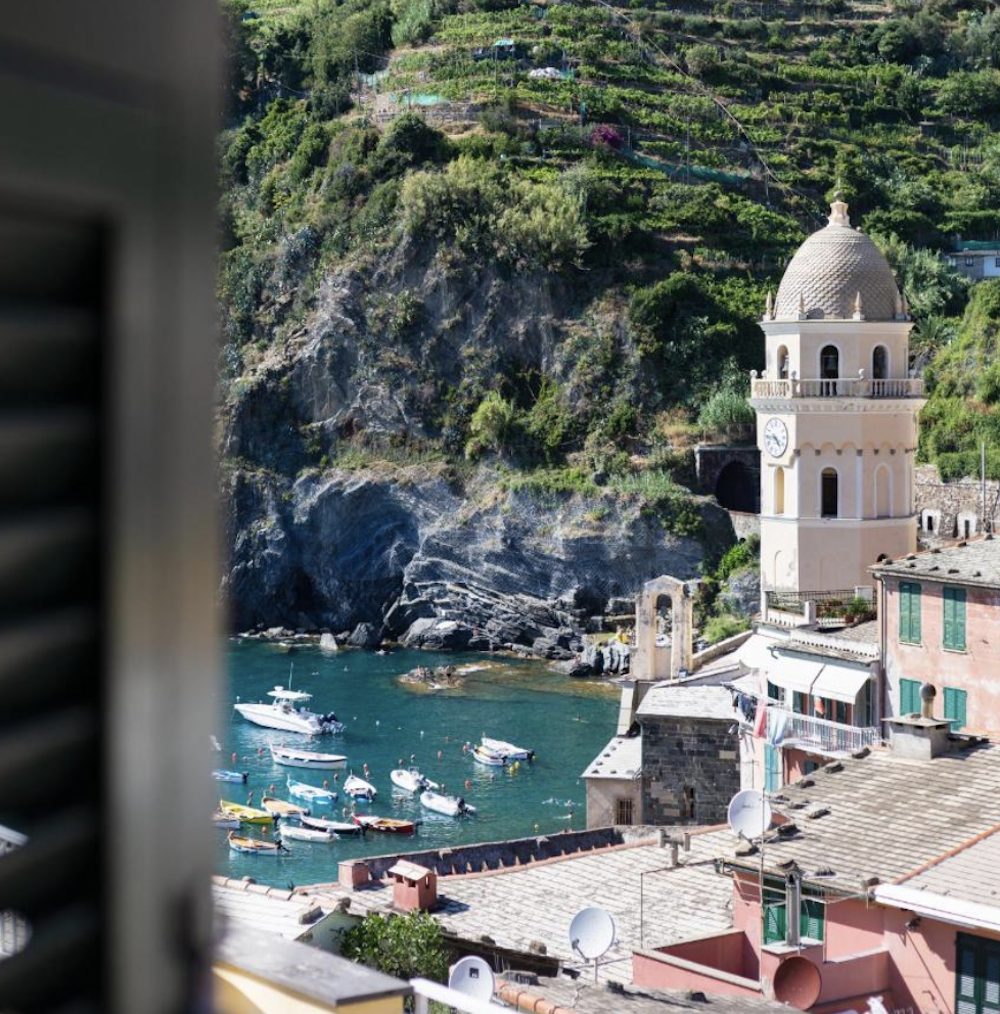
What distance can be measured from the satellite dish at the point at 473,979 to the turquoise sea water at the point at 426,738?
2230 cm

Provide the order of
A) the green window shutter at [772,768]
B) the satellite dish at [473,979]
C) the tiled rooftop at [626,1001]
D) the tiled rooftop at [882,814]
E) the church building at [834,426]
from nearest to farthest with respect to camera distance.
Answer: the satellite dish at [473,979] < the tiled rooftop at [626,1001] < the tiled rooftop at [882,814] < the green window shutter at [772,768] < the church building at [834,426]

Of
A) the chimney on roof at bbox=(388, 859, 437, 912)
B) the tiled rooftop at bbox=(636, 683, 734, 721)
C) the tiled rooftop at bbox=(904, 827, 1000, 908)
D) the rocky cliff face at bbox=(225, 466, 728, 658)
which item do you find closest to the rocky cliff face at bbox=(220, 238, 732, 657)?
the rocky cliff face at bbox=(225, 466, 728, 658)

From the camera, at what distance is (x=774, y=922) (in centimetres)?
2267

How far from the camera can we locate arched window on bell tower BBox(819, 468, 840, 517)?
42062 mm

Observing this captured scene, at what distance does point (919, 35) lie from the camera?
102125 mm

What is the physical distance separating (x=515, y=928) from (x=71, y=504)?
25579mm

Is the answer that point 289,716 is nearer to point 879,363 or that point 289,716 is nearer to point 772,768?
point 879,363

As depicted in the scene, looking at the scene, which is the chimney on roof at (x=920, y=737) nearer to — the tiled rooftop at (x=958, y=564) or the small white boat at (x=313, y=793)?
the tiled rooftop at (x=958, y=564)

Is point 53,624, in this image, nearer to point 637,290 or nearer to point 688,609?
point 688,609

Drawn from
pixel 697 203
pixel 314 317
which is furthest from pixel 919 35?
pixel 314 317

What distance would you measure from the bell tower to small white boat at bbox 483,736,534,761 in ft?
51.1

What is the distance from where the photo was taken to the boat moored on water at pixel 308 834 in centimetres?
4906

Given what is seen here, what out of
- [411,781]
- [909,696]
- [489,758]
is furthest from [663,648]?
[909,696]

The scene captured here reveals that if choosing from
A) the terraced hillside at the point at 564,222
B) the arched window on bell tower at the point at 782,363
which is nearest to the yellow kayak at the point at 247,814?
the arched window on bell tower at the point at 782,363
